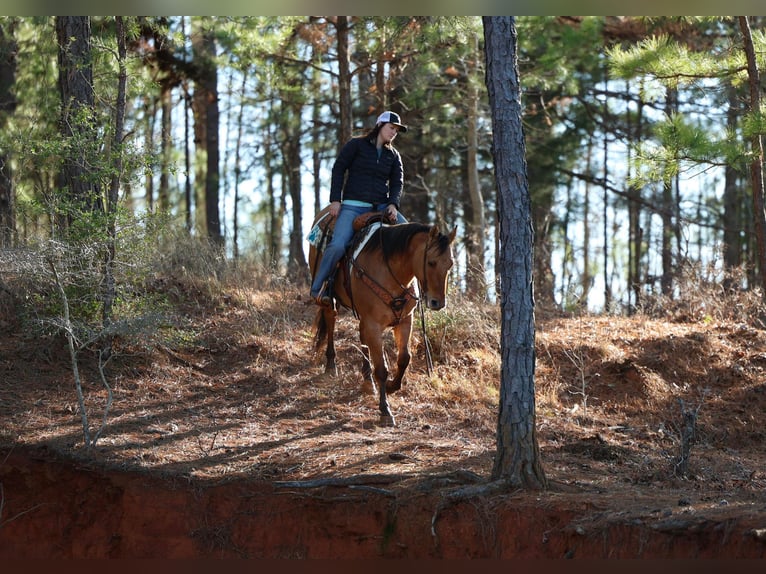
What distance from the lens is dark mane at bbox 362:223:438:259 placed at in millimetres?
9141

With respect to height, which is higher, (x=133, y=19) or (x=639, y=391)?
(x=133, y=19)

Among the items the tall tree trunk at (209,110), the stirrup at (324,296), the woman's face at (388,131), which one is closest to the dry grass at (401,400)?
the stirrup at (324,296)

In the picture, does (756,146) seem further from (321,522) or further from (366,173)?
(321,522)

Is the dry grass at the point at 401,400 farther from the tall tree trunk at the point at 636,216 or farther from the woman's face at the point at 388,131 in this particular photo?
the tall tree trunk at the point at 636,216

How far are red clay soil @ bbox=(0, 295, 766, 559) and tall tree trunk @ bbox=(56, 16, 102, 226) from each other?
6.91 feet

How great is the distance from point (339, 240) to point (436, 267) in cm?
173

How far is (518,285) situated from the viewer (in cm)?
653

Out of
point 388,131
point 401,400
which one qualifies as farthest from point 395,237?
point 401,400

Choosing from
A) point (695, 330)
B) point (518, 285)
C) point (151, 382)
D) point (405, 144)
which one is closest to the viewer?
point (518, 285)

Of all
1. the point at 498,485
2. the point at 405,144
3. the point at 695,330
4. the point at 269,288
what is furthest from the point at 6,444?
the point at 405,144

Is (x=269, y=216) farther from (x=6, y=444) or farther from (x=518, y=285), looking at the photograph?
(x=518, y=285)

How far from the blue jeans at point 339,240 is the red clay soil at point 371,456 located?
168 centimetres

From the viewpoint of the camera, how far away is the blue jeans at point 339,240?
994cm

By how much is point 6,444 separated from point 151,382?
96.1 inches
